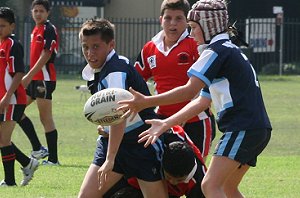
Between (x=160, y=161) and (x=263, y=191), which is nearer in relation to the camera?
(x=160, y=161)

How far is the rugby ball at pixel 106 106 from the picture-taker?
6914 millimetres

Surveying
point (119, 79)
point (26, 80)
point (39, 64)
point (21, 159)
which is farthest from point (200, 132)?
point (39, 64)

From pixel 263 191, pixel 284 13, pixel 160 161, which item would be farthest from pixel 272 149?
pixel 284 13

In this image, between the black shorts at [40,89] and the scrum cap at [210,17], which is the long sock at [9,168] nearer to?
the black shorts at [40,89]

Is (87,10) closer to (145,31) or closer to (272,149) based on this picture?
(145,31)

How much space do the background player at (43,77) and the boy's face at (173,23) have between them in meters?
3.99

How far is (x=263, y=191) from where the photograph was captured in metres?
10.0

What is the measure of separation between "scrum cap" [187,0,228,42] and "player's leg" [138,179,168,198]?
4.08 feet

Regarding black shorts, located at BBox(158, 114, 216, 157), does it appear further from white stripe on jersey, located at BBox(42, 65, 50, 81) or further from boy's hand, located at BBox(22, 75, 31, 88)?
white stripe on jersey, located at BBox(42, 65, 50, 81)

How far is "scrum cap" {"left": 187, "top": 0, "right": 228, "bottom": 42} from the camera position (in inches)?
284

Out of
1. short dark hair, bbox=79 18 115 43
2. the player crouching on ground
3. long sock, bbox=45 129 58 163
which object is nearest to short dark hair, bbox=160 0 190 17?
the player crouching on ground

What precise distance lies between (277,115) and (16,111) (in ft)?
37.6

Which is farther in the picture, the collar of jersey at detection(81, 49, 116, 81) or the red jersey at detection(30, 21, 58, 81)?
the red jersey at detection(30, 21, 58, 81)

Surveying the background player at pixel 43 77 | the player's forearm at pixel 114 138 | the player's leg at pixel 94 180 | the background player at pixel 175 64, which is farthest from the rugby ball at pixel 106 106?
the background player at pixel 43 77
